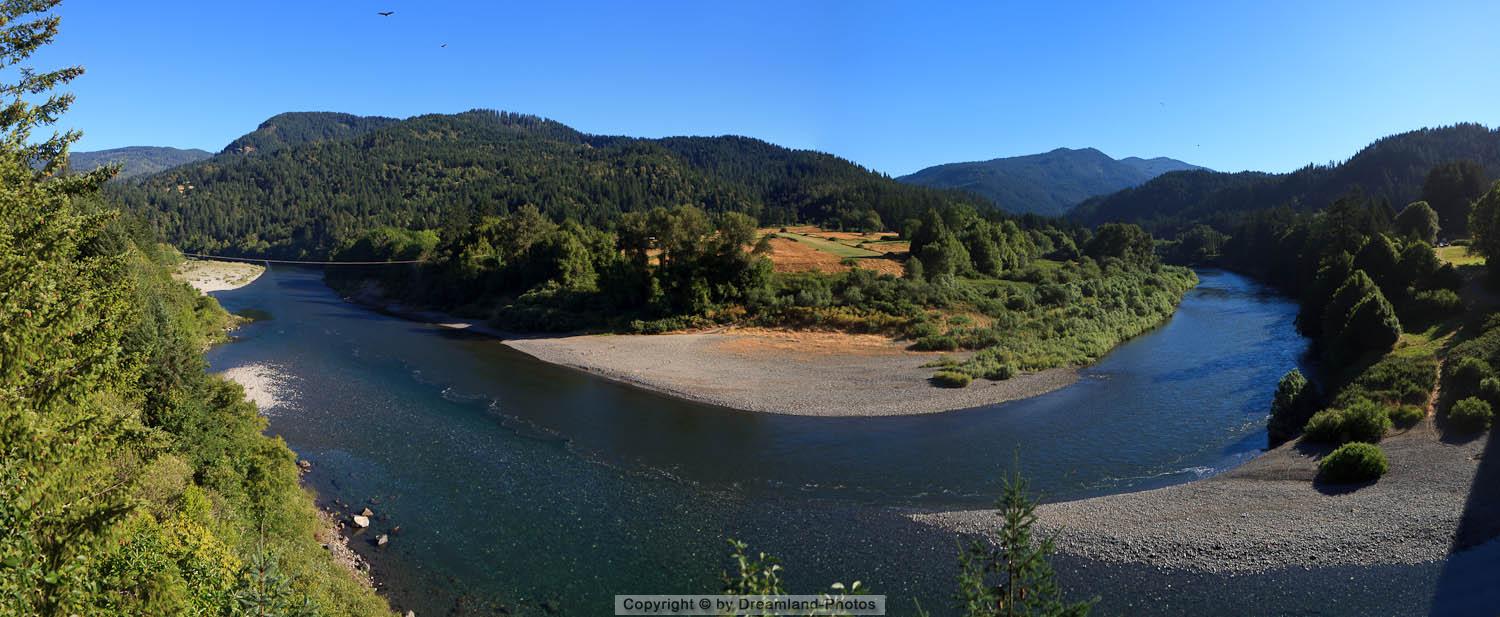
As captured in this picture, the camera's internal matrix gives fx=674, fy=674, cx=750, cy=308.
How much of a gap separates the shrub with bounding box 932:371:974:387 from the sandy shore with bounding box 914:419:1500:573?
1397 centimetres

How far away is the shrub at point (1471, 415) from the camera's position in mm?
22578

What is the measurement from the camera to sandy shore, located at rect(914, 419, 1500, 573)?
17.5m

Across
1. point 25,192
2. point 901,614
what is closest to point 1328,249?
point 901,614

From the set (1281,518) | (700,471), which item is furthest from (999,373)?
(700,471)

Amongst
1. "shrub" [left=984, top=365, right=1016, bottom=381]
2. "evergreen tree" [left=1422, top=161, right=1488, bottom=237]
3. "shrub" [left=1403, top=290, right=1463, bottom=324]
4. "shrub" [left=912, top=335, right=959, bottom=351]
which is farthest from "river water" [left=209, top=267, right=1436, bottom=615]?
"evergreen tree" [left=1422, top=161, right=1488, bottom=237]

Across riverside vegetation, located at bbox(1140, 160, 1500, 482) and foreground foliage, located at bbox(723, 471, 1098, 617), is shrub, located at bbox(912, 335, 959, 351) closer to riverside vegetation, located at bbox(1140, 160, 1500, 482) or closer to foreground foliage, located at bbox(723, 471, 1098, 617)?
riverside vegetation, located at bbox(1140, 160, 1500, 482)

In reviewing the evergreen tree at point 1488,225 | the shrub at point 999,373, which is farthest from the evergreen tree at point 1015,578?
the evergreen tree at point 1488,225

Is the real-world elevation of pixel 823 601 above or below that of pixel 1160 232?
below

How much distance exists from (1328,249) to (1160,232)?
400 ft

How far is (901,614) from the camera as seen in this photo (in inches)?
616

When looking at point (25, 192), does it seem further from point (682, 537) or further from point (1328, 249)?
point (1328, 249)

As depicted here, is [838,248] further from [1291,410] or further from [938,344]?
[1291,410]

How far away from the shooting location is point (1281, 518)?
63.0 ft

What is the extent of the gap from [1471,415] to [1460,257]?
33.5 metres
